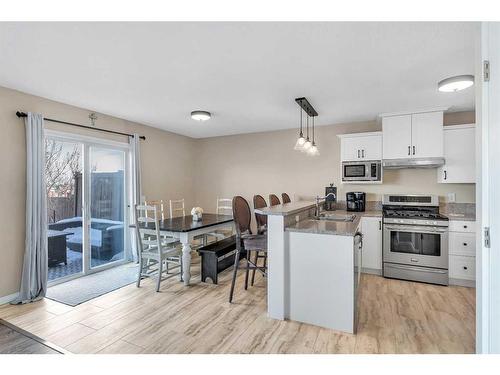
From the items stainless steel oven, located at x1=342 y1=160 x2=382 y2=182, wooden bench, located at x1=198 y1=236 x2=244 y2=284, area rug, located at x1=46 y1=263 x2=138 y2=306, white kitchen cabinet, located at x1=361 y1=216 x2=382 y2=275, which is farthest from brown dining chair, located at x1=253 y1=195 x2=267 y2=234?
area rug, located at x1=46 y1=263 x2=138 y2=306

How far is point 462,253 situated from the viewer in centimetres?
327

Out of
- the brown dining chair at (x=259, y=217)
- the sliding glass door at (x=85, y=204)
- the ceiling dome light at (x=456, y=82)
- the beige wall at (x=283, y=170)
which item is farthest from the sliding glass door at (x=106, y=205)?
the ceiling dome light at (x=456, y=82)

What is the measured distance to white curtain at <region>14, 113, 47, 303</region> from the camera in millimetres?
2906

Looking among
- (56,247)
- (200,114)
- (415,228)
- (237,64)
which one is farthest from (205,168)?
(415,228)

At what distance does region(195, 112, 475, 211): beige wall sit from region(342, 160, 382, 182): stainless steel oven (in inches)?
13.2

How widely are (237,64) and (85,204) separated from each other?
2.98m

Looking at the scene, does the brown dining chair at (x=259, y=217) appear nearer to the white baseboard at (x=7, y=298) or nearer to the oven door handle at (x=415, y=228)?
the oven door handle at (x=415, y=228)

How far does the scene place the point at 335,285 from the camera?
2281mm

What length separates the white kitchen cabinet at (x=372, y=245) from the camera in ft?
12.1

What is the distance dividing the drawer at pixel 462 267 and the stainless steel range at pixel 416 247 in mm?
84

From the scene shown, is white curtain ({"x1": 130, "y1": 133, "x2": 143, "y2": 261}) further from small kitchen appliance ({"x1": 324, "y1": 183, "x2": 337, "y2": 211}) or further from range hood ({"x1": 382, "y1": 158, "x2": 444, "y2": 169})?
range hood ({"x1": 382, "y1": 158, "x2": 444, "y2": 169})

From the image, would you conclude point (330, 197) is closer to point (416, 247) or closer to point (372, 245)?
point (372, 245)
